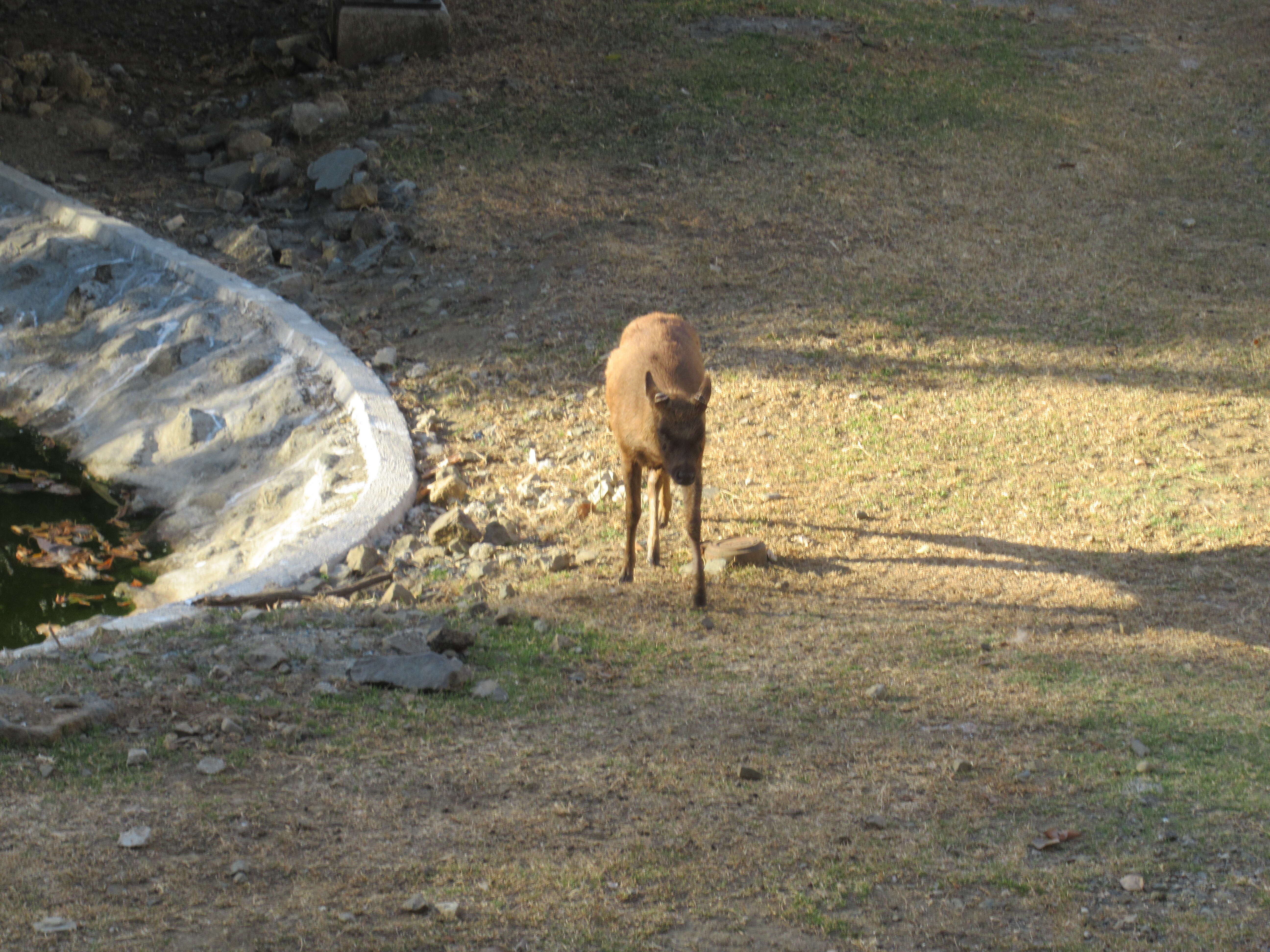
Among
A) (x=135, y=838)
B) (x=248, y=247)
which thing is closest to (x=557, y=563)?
(x=135, y=838)

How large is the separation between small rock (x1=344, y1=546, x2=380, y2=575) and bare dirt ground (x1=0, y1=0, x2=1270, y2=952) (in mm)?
503

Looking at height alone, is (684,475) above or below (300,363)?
above

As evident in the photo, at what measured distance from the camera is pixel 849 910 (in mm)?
4062

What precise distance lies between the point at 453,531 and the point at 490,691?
2.30 metres

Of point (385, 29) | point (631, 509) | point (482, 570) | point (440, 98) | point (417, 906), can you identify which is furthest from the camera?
point (385, 29)

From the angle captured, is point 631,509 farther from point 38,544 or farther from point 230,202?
point 230,202

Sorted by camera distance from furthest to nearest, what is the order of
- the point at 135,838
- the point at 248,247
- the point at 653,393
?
the point at 248,247, the point at 653,393, the point at 135,838

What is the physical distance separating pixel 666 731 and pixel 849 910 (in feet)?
4.91

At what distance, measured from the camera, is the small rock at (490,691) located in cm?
567

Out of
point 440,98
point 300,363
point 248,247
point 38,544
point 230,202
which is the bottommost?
point 38,544

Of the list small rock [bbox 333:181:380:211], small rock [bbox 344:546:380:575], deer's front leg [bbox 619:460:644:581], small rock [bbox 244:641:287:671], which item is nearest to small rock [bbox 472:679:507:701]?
small rock [bbox 244:641:287:671]

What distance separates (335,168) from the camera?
1335 cm

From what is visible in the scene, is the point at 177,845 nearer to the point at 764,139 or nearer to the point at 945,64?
the point at 764,139

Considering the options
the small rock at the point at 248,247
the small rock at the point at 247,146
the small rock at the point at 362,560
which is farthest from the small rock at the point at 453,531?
the small rock at the point at 247,146
